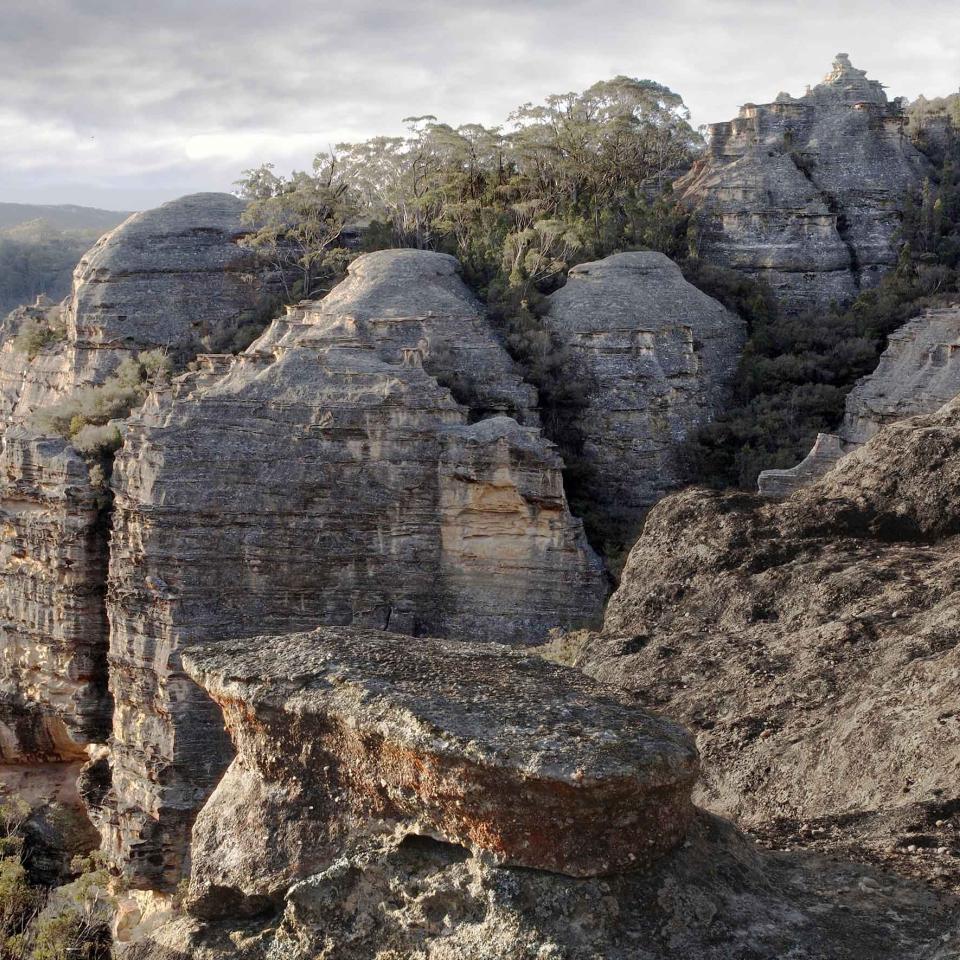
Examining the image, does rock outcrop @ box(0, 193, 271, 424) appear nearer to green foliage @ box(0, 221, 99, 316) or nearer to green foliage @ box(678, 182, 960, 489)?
green foliage @ box(678, 182, 960, 489)

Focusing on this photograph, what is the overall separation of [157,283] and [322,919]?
26.0 m

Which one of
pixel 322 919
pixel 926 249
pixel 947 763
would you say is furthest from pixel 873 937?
pixel 926 249

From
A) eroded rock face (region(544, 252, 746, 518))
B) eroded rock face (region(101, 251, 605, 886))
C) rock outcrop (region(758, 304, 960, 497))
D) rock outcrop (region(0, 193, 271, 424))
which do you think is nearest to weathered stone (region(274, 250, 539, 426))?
eroded rock face (region(101, 251, 605, 886))

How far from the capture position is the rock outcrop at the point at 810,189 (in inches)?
1089

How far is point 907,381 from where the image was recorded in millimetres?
22109

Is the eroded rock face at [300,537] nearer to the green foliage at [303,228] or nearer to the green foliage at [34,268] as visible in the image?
the green foliage at [303,228]

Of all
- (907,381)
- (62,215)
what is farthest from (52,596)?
(62,215)

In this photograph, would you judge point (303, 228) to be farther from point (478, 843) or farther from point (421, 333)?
point (478, 843)

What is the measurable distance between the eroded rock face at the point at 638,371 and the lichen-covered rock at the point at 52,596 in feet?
29.3

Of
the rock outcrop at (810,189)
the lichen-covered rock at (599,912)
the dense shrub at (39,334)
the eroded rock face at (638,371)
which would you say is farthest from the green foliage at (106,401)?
the lichen-covered rock at (599,912)

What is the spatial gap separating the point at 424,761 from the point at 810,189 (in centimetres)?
2590

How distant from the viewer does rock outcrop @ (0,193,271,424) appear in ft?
93.4

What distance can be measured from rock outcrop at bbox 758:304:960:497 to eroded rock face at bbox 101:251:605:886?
5.00m

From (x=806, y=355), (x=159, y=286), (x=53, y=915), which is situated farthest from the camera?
(x=159, y=286)
